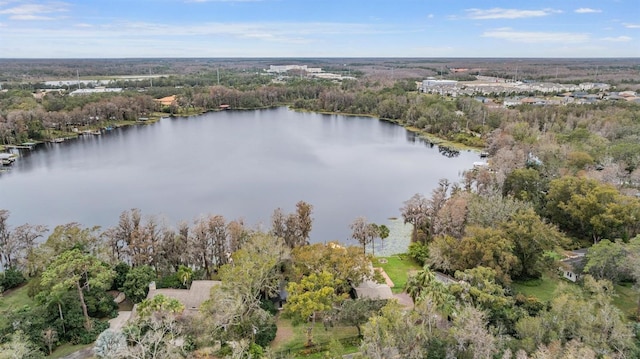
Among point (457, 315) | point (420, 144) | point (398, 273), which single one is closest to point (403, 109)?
point (420, 144)

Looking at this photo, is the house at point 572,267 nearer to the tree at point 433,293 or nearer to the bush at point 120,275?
the tree at point 433,293

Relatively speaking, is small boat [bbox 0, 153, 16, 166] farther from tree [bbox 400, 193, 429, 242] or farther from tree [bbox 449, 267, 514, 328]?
tree [bbox 449, 267, 514, 328]

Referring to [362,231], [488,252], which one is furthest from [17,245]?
[488,252]

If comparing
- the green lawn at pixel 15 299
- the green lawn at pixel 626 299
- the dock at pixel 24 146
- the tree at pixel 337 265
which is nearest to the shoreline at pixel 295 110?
the dock at pixel 24 146

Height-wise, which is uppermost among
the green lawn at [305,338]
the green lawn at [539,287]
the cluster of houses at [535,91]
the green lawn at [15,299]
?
the cluster of houses at [535,91]

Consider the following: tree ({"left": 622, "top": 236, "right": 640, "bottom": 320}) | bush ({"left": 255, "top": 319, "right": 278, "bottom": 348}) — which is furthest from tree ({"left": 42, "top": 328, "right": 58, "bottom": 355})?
tree ({"left": 622, "top": 236, "right": 640, "bottom": 320})

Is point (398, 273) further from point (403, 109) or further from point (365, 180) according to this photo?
point (403, 109)

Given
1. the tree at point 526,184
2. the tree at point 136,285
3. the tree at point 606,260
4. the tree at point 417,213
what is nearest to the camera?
the tree at point 136,285

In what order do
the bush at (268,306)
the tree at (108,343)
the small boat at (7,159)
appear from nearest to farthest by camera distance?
the tree at (108,343), the bush at (268,306), the small boat at (7,159)
